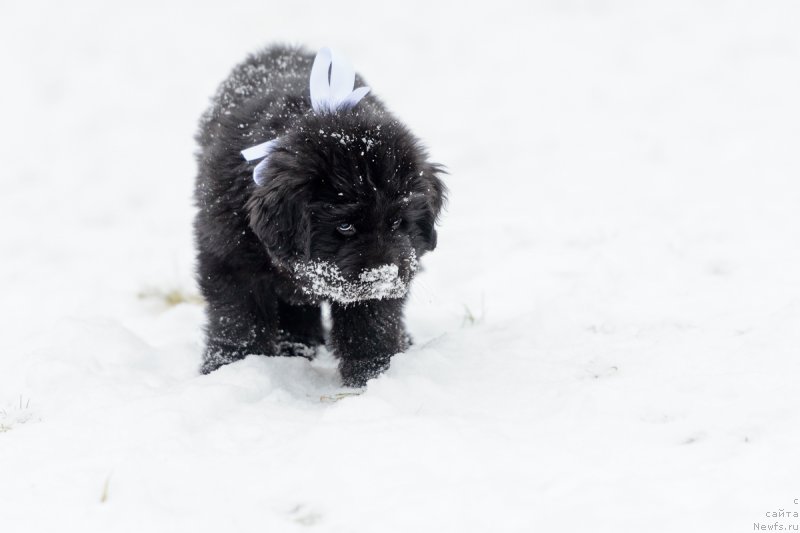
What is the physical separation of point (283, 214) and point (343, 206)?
0.23 metres

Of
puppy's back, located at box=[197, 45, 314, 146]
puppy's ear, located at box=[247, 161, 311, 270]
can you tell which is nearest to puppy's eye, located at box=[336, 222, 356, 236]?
puppy's ear, located at box=[247, 161, 311, 270]

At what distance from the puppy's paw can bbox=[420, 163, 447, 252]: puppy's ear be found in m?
0.54

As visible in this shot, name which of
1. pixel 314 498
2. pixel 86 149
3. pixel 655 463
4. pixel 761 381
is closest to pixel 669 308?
pixel 761 381

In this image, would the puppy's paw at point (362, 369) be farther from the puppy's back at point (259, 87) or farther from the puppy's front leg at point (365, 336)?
the puppy's back at point (259, 87)

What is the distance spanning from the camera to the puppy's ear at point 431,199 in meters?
3.19

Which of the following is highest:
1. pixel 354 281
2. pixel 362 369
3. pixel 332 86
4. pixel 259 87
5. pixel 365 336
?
pixel 259 87

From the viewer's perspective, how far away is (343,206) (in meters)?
2.95

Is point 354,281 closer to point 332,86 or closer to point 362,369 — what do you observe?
point 362,369

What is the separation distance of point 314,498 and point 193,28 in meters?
7.60

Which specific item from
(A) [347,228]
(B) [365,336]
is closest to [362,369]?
(B) [365,336]

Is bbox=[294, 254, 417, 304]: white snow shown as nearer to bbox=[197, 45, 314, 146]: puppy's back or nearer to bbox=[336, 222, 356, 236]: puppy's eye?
bbox=[336, 222, 356, 236]: puppy's eye

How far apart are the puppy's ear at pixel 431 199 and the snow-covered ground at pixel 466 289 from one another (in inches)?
20.2

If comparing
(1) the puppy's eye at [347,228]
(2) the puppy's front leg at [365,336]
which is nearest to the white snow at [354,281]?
(1) the puppy's eye at [347,228]

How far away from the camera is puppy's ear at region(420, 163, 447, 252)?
10.5 feet
